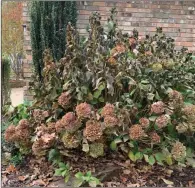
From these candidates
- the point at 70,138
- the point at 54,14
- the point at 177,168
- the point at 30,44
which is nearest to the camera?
the point at 70,138

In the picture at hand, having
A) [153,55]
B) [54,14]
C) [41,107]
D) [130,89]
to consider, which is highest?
[54,14]

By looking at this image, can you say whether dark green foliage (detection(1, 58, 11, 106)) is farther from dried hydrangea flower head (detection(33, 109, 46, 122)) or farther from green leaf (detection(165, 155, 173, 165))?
green leaf (detection(165, 155, 173, 165))

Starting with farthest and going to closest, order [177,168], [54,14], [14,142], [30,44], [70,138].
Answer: [30,44] → [54,14] → [14,142] → [177,168] → [70,138]

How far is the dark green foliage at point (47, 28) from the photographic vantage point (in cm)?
385

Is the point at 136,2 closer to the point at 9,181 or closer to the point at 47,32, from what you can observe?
the point at 47,32

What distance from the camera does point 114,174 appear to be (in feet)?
6.21

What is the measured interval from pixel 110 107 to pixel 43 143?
0.45m

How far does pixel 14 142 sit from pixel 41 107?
0.97 feet

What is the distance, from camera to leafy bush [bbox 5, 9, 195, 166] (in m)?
1.82

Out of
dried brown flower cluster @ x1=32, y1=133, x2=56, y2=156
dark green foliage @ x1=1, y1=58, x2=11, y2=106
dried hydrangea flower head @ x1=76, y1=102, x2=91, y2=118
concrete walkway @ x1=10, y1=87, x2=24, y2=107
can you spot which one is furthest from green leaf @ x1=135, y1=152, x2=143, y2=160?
concrete walkway @ x1=10, y1=87, x2=24, y2=107

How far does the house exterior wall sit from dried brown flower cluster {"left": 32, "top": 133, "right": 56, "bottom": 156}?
2.42m

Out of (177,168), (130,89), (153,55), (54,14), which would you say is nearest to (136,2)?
(54,14)

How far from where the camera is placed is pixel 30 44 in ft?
13.9

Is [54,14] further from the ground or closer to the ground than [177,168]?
further from the ground
